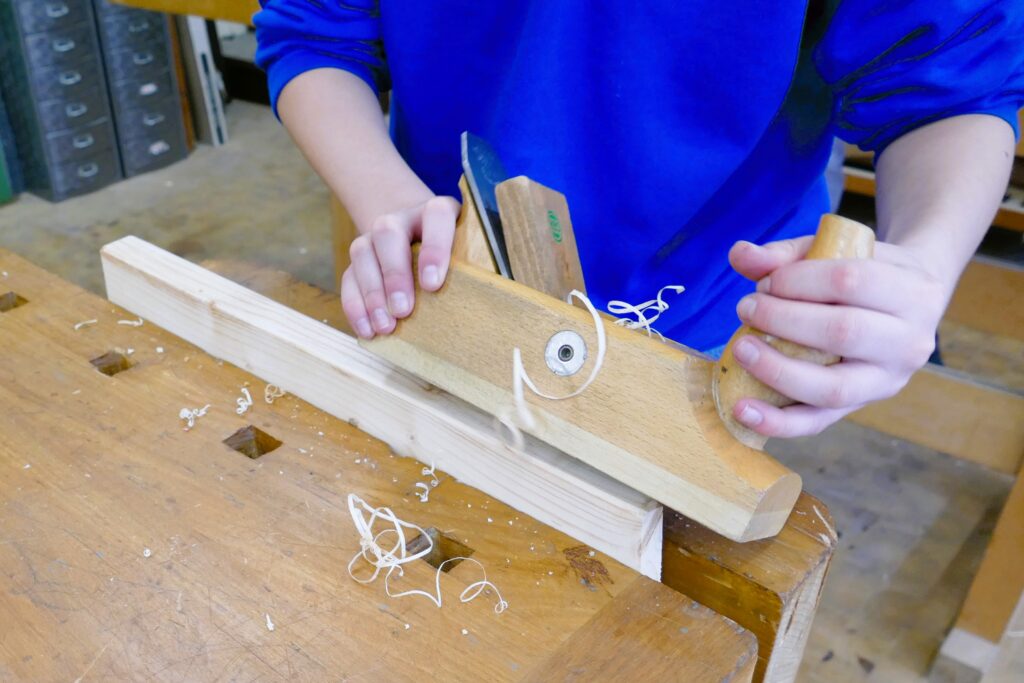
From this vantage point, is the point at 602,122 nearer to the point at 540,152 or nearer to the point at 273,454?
the point at 540,152

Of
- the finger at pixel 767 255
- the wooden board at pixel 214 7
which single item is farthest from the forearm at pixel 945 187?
the wooden board at pixel 214 7

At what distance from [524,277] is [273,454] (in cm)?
24

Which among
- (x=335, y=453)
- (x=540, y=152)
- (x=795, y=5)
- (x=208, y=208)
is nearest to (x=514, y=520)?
(x=335, y=453)

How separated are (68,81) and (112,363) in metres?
2.25

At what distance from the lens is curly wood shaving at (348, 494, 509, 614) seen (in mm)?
542

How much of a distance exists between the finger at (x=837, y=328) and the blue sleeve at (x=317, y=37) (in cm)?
55

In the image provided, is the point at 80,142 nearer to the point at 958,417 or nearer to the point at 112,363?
the point at 112,363

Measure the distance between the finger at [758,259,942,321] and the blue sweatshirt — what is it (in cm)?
26

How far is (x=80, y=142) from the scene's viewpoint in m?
2.72

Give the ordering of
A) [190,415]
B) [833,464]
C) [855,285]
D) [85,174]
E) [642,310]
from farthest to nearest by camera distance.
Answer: [85,174] < [833,464] < [642,310] < [190,415] < [855,285]

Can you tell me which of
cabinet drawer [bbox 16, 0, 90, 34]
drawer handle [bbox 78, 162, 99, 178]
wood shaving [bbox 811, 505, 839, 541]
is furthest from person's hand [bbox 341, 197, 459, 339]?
drawer handle [bbox 78, 162, 99, 178]

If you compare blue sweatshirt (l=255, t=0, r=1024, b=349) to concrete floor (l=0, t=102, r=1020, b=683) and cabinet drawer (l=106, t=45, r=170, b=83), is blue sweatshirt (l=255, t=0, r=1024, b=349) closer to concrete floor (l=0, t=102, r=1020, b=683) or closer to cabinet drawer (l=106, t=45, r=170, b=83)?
concrete floor (l=0, t=102, r=1020, b=683)

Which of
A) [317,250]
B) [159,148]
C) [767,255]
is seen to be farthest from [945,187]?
[159,148]

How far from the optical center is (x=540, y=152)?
78cm
